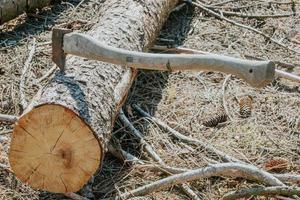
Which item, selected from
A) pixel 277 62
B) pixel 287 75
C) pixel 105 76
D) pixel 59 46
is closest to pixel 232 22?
pixel 277 62

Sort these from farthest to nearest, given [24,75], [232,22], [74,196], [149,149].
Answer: [232,22], [24,75], [149,149], [74,196]

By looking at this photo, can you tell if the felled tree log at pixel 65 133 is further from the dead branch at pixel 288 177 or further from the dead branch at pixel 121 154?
the dead branch at pixel 288 177

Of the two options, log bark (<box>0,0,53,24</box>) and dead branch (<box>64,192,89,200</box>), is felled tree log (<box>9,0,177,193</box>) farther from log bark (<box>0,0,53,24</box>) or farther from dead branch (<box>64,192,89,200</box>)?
log bark (<box>0,0,53,24</box>)

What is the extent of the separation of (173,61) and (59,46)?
0.70m

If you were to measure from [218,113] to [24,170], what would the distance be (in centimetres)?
155

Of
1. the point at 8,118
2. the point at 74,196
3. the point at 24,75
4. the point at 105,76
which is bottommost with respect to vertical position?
the point at 74,196

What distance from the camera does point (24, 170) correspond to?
3.15 meters

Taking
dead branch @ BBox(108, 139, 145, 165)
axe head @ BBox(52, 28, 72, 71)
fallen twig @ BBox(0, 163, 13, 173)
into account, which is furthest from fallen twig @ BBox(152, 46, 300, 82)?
fallen twig @ BBox(0, 163, 13, 173)

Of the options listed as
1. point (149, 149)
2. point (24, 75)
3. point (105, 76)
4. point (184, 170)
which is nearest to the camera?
point (184, 170)

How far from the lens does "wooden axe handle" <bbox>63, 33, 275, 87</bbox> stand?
300 centimetres

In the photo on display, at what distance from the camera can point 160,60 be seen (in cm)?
315

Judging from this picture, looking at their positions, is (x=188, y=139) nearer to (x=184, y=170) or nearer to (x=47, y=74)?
(x=184, y=170)

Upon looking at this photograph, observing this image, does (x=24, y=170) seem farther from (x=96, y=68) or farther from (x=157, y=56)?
(x=157, y=56)

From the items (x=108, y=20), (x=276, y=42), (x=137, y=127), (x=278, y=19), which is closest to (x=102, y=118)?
(x=137, y=127)
